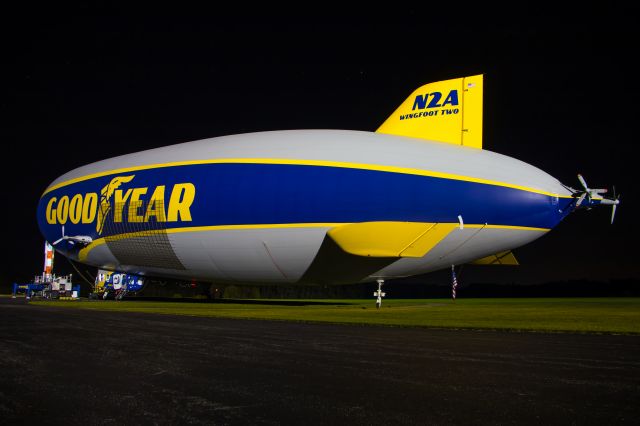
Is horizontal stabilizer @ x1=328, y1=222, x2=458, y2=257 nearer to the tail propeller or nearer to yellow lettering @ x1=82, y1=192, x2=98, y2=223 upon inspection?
the tail propeller

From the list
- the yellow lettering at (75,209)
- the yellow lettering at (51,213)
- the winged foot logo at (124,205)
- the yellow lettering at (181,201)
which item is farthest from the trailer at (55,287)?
the yellow lettering at (181,201)

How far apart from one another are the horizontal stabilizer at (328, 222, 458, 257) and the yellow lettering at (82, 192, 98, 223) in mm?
18888

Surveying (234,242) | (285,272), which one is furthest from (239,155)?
(285,272)

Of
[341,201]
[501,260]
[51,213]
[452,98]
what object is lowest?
[501,260]

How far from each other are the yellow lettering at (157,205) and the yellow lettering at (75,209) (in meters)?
9.15

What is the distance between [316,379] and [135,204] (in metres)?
28.6

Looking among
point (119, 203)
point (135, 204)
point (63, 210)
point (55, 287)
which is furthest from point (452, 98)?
point (55, 287)

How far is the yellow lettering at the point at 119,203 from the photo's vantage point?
1435 inches

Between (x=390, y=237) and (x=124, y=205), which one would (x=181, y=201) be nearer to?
(x=124, y=205)

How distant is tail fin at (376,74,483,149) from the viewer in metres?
34.4

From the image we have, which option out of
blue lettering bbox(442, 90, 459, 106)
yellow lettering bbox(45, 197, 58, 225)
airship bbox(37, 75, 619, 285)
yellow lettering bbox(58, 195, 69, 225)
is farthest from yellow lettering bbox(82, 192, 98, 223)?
blue lettering bbox(442, 90, 459, 106)

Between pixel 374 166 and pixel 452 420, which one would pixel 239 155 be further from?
pixel 452 420

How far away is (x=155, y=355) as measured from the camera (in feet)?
41.7

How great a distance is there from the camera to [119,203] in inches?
1449
